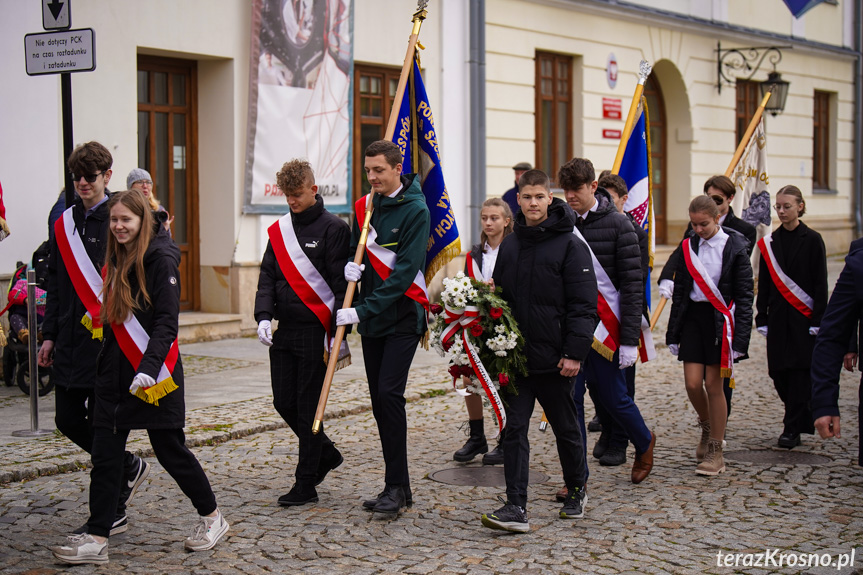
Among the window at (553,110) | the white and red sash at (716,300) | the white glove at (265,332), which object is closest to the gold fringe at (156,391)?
the white glove at (265,332)

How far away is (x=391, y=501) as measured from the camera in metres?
5.82

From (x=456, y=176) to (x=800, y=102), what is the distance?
1101cm

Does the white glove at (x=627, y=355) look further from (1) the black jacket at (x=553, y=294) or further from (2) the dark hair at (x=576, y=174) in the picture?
(2) the dark hair at (x=576, y=174)

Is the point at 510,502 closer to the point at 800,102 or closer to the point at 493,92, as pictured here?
the point at 493,92

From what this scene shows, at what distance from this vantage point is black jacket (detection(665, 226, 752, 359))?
6.89 meters

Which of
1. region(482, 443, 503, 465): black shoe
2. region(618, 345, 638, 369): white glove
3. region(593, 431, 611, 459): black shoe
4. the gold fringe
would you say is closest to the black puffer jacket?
region(618, 345, 638, 369): white glove

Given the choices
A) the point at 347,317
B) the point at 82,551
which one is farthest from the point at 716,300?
the point at 82,551

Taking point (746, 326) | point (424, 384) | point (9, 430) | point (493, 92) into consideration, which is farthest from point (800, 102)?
point (9, 430)

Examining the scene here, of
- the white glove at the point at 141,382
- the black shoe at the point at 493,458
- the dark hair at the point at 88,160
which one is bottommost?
the black shoe at the point at 493,458

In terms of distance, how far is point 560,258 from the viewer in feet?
18.5

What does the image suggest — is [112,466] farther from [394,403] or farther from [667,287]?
[667,287]

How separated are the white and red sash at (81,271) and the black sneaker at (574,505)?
2518 millimetres

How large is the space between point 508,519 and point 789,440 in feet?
9.53

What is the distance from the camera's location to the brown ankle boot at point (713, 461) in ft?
22.0
